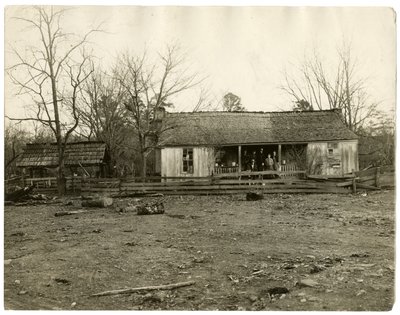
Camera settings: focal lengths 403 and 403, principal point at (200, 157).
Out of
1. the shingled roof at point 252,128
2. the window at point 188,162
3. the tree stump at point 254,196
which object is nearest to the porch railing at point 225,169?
the window at point 188,162

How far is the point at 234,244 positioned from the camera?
26.5 ft

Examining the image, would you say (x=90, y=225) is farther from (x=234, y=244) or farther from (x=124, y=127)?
(x=124, y=127)

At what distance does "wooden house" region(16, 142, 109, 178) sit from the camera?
20.2m

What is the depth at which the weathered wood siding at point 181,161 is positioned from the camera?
2316 centimetres

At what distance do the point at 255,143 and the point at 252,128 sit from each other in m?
1.60

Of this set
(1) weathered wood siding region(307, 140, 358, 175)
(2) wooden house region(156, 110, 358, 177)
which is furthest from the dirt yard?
(1) weathered wood siding region(307, 140, 358, 175)

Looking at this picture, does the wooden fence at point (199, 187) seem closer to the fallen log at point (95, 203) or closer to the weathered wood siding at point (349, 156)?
the fallen log at point (95, 203)

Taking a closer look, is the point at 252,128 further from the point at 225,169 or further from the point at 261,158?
the point at 225,169

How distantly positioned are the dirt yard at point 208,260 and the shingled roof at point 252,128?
1221cm

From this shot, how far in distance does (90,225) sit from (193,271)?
458cm

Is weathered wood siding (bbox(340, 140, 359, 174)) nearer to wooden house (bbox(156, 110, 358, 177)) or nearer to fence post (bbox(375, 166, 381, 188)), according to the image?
wooden house (bbox(156, 110, 358, 177))

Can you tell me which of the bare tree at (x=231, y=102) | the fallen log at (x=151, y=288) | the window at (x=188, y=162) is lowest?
the fallen log at (x=151, y=288)

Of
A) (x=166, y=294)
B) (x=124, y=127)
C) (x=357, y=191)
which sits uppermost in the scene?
(x=124, y=127)

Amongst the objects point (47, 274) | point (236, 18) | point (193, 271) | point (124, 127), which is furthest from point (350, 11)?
point (124, 127)
